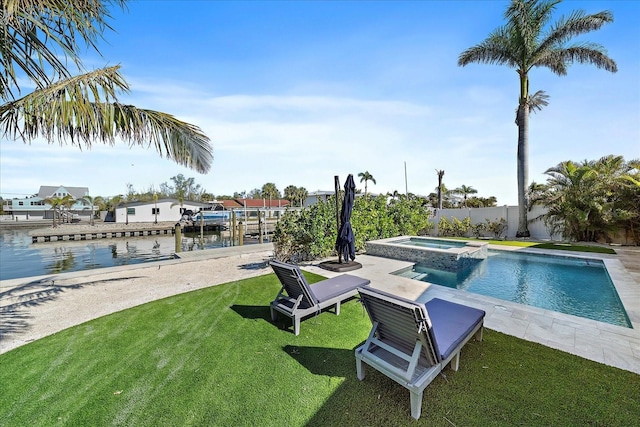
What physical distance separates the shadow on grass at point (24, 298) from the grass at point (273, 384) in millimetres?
1307

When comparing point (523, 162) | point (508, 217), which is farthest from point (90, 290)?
point (508, 217)

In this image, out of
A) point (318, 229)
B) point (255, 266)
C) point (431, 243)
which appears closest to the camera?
point (255, 266)

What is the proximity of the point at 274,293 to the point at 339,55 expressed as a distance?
29.9 feet

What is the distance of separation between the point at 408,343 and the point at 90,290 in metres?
7.84

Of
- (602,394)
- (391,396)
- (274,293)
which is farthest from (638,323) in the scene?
(274,293)

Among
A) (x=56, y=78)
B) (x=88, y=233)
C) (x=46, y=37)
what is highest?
(x=46, y=37)

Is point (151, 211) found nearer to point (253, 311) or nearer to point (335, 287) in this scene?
point (253, 311)

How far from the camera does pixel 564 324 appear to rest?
13.9 feet

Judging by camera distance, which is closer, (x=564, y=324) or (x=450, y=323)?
(x=450, y=323)

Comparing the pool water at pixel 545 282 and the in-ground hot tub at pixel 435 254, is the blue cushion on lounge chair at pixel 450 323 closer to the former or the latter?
the pool water at pixel 545 282

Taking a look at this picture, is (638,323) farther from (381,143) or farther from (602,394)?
(381,143)

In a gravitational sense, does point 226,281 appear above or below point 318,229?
below

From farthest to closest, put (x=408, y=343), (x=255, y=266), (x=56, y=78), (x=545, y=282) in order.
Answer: (x=255, y=266), (x=545, y=282), (x=56, y=78), (x=408, y=343)

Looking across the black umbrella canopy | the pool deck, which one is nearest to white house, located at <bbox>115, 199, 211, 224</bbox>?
the pool deck
